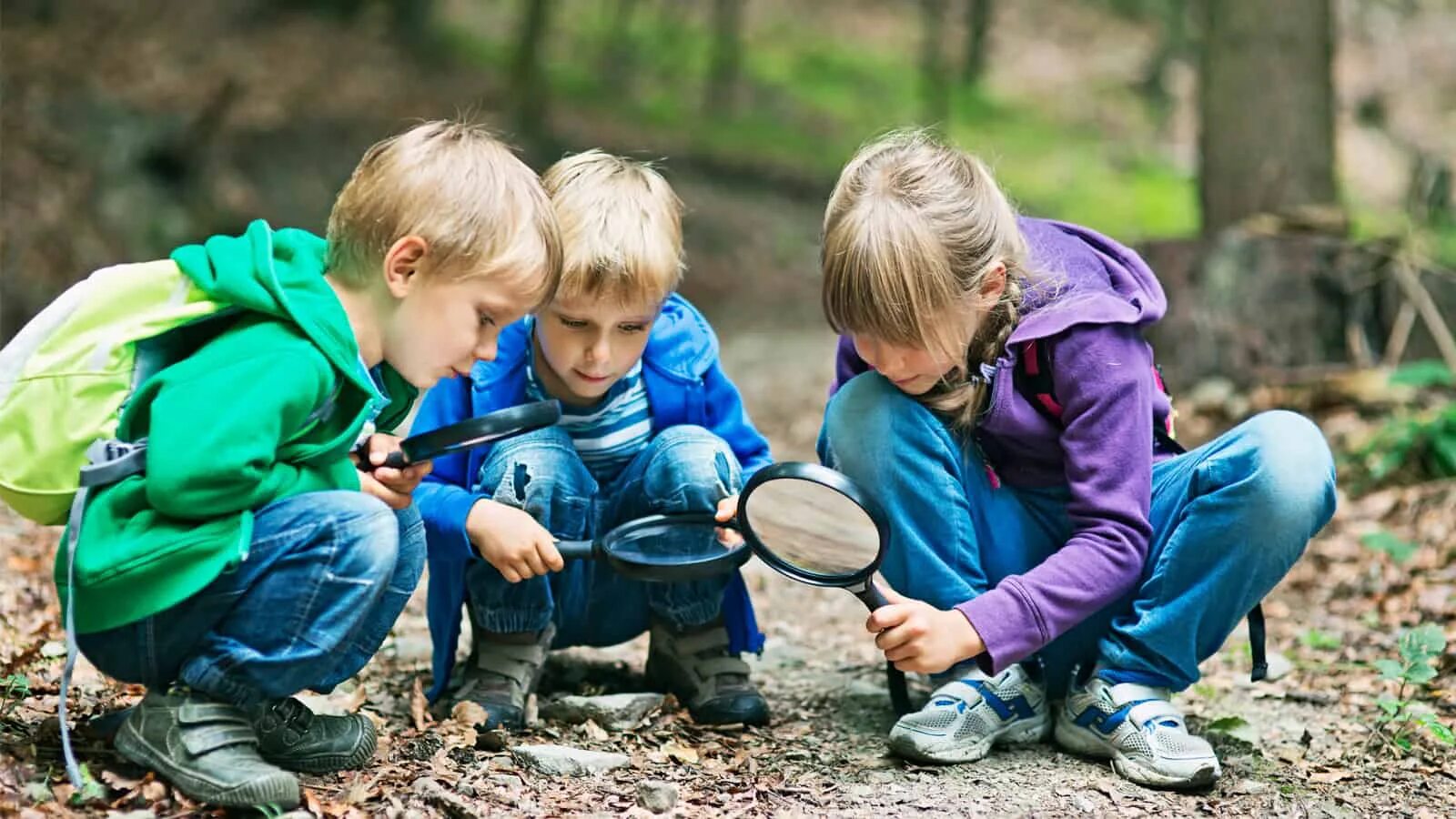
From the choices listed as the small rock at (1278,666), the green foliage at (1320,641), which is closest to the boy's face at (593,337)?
the small rock at (1278,666)

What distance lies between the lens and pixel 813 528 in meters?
2.52

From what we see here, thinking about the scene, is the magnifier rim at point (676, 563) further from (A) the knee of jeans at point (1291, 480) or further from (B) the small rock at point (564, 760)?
(A) the knee of jeans at point (1291, 480)

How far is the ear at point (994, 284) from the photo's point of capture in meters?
2.56

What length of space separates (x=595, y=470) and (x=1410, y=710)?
1.85m

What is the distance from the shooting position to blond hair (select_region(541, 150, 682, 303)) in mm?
2545

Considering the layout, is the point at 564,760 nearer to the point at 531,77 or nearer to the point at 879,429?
the point at 879,429

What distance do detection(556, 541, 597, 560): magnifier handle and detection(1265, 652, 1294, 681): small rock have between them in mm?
1870

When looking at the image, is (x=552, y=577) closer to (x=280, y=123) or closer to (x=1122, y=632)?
(x=1122, y=632)

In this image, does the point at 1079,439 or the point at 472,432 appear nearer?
the point at 472,432

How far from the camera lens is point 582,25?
64.5ft

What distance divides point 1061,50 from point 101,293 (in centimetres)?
2248

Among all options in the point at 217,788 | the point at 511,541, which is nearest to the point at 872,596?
the point at 511,541

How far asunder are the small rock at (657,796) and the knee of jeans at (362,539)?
58cm

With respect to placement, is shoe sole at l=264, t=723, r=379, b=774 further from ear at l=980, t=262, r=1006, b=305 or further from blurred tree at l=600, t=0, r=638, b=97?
blurred tree at l=600, t=0, r=638, b=97
